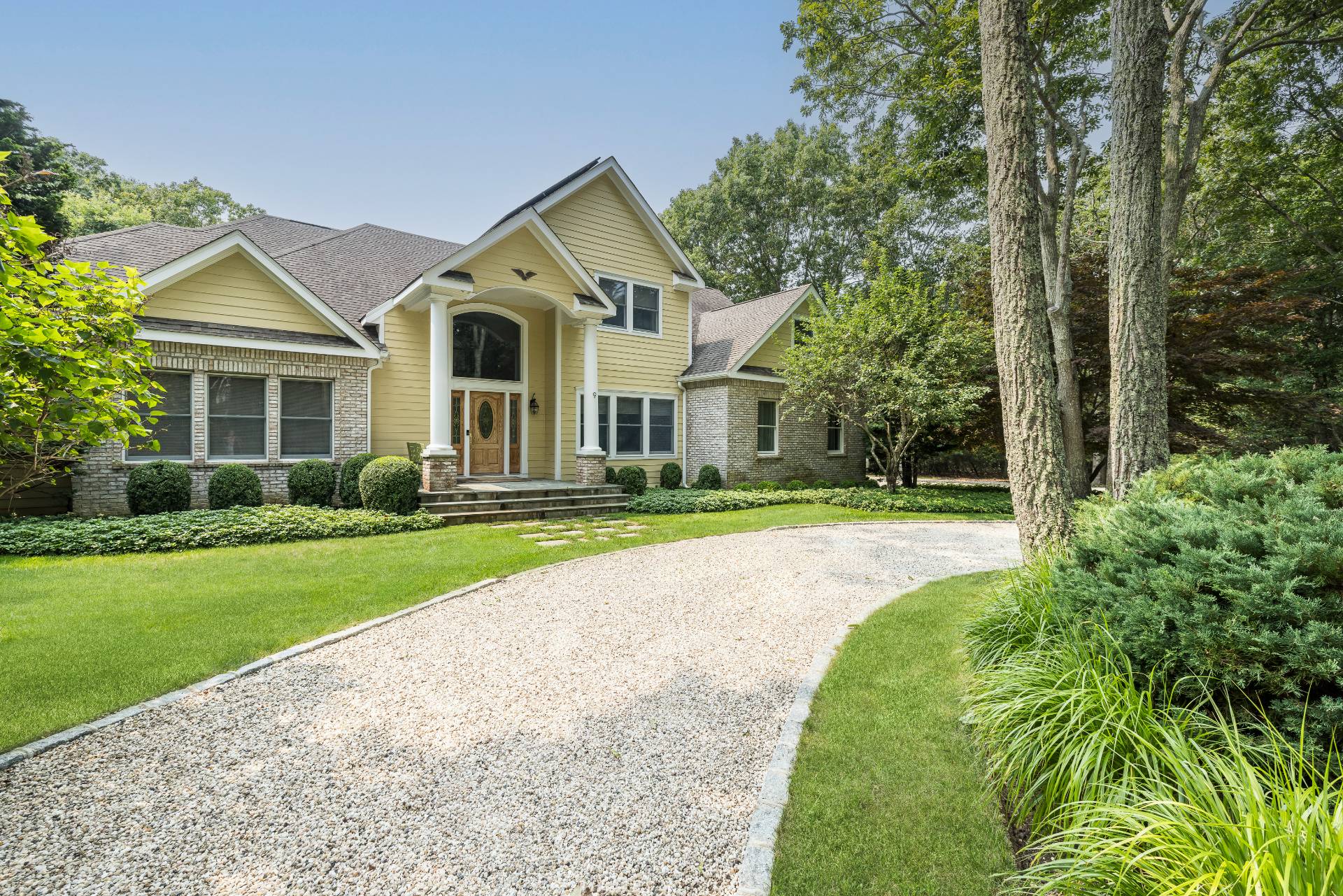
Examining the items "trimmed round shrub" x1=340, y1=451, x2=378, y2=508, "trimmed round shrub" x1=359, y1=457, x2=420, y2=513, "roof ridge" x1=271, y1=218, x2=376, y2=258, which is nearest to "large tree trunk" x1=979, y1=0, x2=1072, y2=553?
"trimmed round shrub" x1=359, y1=457, x2=420, y2=513

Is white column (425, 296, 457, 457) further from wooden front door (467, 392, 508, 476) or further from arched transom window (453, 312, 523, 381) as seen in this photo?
wooden front door (467, 392, 508, 476)

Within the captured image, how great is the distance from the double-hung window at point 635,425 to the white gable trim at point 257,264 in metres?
5.48

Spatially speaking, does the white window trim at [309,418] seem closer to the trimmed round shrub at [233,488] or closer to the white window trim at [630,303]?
the trimmed round shrub at [233,488]

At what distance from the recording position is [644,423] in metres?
16.1

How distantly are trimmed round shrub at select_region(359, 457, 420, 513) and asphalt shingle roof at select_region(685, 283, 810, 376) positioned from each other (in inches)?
335

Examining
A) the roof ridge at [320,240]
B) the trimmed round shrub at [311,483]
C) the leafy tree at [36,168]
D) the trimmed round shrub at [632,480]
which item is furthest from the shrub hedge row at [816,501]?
the leafy tree at [36,168]

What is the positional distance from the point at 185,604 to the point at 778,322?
14.7 meters

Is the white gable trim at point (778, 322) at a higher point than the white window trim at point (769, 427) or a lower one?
higher

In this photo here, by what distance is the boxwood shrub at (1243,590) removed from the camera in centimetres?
213

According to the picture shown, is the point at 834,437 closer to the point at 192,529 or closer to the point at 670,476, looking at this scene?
the point at 670,476

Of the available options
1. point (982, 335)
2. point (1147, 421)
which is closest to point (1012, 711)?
point (1147, 421)

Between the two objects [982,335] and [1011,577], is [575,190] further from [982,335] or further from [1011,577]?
[1011,577]

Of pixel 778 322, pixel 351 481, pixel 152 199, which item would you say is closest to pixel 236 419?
pixel 351 481

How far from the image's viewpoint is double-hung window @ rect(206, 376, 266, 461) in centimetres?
1083
